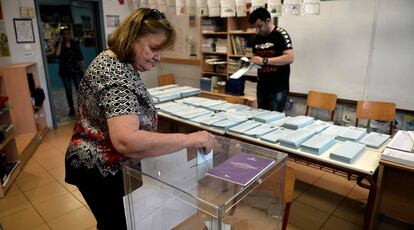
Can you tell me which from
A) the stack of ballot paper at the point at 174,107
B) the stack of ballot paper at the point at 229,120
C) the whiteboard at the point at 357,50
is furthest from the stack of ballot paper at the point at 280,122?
the whiteboard at the point at 357,50

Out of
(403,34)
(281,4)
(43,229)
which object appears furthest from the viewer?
(281,4)

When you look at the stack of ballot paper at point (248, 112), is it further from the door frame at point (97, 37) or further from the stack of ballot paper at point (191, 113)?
the door frame at point (97, 37)

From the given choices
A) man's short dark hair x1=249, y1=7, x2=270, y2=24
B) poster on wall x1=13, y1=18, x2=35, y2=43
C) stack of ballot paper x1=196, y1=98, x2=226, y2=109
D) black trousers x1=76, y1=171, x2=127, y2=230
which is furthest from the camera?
poster on wall x1=13, y1=18, x2=35, y2=43

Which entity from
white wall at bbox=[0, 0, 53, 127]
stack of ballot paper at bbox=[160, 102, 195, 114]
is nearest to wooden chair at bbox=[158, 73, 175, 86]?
white wall at bbox=[0, 0, 53, 127]

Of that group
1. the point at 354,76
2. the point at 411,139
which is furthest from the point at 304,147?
the point at 354,76

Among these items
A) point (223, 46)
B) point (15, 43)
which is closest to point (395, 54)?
point (223, 46)

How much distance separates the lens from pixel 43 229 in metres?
2.16

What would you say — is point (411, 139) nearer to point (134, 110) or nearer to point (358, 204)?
point (358, 204)

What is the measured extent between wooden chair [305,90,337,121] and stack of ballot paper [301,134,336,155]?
129cm

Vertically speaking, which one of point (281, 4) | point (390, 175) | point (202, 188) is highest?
point (281, 4)

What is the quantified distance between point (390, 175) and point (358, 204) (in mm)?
879

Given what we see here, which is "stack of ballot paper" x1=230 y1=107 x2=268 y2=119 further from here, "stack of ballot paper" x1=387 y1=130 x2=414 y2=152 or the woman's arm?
the woman's arm

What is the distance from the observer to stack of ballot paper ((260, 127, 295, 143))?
1.92m

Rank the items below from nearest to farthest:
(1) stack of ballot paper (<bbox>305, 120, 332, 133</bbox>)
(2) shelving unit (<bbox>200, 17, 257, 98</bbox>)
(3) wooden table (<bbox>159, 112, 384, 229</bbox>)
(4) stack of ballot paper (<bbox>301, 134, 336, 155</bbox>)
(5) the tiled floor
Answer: (3) wooden table (<bbox>159, 112, 384, 229</bbox>) → (4) stack of ballot paper (<bbox>301, 134, 336, 155</bbox>) → (1) stack of ballot paper (<bbox>305, 120, 332, 133</bbox>) → (5) the tiled floor → (2) shelving unit (<bbox>200, 17, 257, 98</bbox>)
